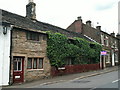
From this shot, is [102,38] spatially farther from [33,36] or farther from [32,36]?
[32,36]

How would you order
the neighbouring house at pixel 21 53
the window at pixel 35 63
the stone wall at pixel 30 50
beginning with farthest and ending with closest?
the window at pixel 35 63, the stone wall at pixel 30 50, the neighbouring house at pixel 21 53

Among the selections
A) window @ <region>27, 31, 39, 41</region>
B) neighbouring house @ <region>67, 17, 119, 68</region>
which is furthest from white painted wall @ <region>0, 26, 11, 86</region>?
neighbouring house @ <region>67, 17, 119, 68</region>

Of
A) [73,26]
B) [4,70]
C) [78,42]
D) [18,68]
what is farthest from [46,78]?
[73,26]

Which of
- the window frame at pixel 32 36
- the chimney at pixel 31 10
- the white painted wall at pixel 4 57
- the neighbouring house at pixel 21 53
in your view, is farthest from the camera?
the chimney at pixel 31 10

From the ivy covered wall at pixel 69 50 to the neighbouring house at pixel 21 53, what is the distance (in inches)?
25.2

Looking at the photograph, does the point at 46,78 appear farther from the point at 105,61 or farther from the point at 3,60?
the point at 105,61

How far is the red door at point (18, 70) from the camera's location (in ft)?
46.4

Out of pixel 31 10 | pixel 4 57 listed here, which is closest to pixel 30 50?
pixel 4 57

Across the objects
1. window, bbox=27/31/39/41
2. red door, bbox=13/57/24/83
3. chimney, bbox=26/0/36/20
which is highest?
chimney, bbox=26/0/36/20

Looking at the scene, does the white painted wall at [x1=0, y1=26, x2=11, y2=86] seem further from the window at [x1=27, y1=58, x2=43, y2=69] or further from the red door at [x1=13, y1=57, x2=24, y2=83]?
the window at [x1=27, y1=58, x2=43, y2=69]

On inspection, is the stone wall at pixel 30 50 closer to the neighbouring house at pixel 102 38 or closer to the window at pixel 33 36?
the window at pixel 33 36

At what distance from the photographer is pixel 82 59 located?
22500 millimetres

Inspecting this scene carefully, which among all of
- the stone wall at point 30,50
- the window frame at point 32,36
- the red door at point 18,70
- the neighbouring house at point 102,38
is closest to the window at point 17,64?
the red door at point 18,70

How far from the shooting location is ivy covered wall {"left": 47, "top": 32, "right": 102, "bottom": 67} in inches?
687
